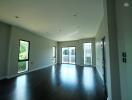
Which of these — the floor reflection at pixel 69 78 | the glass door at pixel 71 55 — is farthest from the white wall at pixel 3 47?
the glass door at pixel 71 55

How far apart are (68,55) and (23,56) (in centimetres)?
601

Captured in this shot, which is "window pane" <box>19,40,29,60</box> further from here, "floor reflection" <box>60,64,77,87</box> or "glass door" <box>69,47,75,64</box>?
"glass door" <box>69,47,75,64</box>

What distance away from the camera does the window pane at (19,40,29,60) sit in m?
5.78

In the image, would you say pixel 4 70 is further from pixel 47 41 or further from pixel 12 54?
pixel 47 41

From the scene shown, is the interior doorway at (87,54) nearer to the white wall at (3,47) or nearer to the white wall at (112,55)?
the white wall at (3,47)

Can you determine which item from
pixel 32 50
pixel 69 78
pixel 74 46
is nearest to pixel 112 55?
pixel 69 78

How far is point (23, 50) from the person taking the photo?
597 cm

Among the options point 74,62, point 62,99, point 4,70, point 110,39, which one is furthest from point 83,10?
point 74,62

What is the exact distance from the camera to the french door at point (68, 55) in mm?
10617

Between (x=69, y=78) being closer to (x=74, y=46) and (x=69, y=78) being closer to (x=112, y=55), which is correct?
(x=112, y=55)

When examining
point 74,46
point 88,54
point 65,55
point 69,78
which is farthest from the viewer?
point 65,55

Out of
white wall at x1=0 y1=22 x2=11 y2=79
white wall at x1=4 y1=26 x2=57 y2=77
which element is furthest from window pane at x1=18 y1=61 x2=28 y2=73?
white wall at x1=0 y1=22 x2=11 y2=79

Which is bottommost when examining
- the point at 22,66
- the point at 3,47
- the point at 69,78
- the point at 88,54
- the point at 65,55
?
the point at 69,78

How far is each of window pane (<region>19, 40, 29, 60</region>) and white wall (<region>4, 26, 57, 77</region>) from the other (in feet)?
1.12
